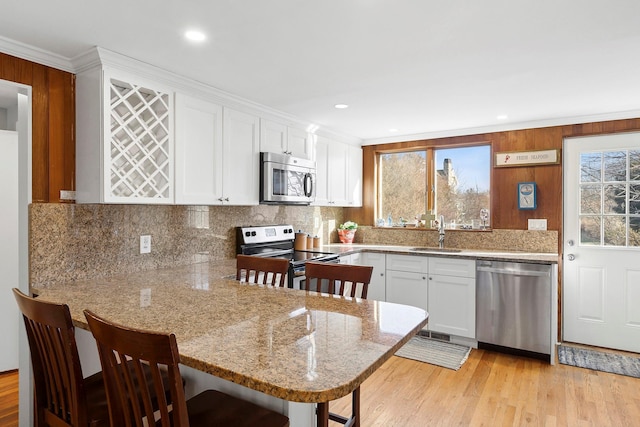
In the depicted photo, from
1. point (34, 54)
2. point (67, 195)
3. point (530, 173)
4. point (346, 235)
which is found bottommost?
point (346, 235)

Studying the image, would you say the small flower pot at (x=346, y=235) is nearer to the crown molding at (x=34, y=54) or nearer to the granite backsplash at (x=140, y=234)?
the granite backsplash at (x=140, y=234)

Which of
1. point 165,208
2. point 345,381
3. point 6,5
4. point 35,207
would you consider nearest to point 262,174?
point 165,208

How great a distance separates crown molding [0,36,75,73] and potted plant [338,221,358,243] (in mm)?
3249

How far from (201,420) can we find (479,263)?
9.78 ft

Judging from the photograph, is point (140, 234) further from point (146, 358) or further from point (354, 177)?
point (354, 177)

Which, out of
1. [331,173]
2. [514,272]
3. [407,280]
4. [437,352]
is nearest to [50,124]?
[331,173]

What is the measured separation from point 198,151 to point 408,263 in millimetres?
2377

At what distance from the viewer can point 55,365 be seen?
130 centimetres

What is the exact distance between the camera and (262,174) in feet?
10.6

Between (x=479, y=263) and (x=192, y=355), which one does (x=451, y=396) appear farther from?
(x=192, y=355)

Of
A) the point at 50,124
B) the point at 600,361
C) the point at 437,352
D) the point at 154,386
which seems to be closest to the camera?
the point at 154,386

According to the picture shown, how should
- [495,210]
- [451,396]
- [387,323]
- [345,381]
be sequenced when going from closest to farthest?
[345,381] → [387,323] → [451,396] → [495,210]

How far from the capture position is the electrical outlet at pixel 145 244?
262cm

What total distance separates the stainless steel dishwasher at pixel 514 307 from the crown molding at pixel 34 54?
3569mm
